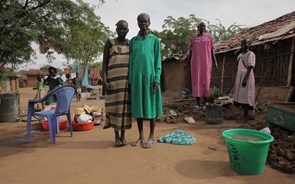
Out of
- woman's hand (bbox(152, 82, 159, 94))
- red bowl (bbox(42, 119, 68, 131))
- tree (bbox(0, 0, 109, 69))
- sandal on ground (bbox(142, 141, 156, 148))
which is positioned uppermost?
tree (bbox(0, 0, 109, 69))

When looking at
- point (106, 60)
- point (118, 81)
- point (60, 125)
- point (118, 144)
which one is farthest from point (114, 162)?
point (60, 125)

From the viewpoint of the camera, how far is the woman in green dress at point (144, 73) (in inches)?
130

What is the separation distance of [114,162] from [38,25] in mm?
4556

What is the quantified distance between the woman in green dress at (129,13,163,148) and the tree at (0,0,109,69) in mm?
3122

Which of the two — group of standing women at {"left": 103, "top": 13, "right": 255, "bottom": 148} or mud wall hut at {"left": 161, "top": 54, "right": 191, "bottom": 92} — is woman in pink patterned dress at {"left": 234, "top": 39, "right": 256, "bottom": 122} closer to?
→ group of standing women at {"left": 103, "top": 13, "right": 255, "bottom": 148}

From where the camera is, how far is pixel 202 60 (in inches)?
235

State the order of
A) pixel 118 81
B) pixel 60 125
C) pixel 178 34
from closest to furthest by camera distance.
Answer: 1. pixel 118 81
2. pixel 60 125
3. pixel 178 34

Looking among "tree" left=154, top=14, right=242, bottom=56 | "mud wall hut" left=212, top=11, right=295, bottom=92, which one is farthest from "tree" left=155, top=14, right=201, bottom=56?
"mud wall hut" left=212, top=11, right=295, bottom=92

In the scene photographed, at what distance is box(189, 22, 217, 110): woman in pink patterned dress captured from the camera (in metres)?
5.92

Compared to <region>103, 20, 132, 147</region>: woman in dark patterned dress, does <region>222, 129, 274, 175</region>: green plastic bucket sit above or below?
below

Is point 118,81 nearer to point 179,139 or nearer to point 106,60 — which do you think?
point 106,60

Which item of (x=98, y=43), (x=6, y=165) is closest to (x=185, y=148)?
(x=6, y=165)

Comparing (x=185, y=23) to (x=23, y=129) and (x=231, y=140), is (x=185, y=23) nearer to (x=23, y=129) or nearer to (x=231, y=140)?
(x=23, y=129)

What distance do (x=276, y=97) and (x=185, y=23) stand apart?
15539mm
